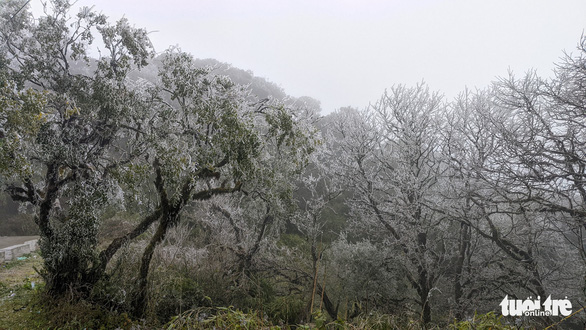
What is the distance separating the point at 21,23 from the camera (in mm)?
5477

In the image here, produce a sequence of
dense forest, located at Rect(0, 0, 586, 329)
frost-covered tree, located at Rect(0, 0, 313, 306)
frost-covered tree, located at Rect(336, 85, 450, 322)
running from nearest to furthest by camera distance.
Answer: dense forest, located at Rect(0, 0, 586, 329) < frost-covered tree, located at Rect(0, 0, 313, 306) < frost-covered tree, located at Rect(336, 85, 450, 322)

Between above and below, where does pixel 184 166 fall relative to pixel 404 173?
below

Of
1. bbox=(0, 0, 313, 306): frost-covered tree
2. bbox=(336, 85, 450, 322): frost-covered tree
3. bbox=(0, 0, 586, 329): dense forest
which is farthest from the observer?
bbox=(336, 85, 450, 322): frost-covered tree

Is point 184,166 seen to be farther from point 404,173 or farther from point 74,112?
point 404,173

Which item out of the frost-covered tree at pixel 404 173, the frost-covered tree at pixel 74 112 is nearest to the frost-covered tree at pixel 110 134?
the frost-covered tree at pixel 74 112

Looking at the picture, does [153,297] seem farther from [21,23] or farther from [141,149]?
[21,23]

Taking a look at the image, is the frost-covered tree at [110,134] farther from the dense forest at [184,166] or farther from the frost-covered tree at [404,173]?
the frost-covered tree at [404,173]

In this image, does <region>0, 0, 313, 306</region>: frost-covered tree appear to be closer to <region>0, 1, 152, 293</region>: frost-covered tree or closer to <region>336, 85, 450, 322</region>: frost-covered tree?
<region>0, 1, 152, 293</region>: frost-covered tree

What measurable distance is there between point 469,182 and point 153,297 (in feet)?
22.6

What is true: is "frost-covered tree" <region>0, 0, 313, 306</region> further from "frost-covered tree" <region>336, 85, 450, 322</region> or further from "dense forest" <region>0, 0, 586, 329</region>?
"frost-covered tree" <region>336, 85, 450, 322</region>

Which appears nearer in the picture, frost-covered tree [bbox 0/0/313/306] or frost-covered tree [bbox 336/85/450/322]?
frost-covered tree [bbox 0/0/313/306]

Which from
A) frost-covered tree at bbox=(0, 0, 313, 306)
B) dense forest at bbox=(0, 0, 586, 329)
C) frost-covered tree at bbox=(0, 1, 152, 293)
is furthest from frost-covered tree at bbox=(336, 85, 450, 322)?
frost-covered tree at bbox=(0, 1, 152, 293)

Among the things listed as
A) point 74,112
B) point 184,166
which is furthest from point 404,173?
point 74,112

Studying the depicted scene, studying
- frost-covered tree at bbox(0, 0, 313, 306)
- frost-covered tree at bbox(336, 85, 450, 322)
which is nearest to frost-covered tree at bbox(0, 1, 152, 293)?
frost-covered tree at bbox(0, 0, 313, 306)
